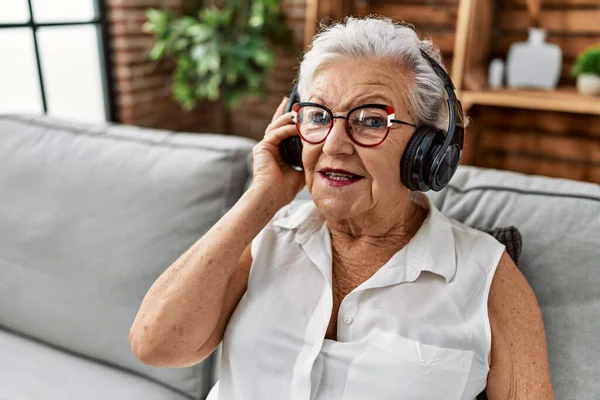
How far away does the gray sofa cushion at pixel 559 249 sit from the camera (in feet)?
3.37

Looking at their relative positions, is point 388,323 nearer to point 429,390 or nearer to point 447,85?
point 429,390

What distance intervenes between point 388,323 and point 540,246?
37 centimetres

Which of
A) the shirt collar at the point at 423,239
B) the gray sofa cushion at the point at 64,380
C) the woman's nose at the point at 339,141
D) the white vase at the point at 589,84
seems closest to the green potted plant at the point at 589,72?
the white vase at the point at 589,84

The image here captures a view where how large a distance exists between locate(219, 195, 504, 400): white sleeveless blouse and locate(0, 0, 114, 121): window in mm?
1854

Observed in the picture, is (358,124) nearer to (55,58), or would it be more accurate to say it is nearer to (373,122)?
(373,122)

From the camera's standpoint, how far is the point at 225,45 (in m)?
2.70

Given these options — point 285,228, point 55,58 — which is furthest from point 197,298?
point 55,58

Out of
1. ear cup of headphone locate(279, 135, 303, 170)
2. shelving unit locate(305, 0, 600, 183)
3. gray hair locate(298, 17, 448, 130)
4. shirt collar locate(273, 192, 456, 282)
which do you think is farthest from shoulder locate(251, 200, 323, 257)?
shelving unit locate(305, 0, 600, 183)

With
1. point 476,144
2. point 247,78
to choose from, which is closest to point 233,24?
point 247,78

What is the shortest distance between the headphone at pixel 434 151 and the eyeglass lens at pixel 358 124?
63 millimetres

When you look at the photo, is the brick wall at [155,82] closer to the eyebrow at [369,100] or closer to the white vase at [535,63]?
the white vase at [535,63]

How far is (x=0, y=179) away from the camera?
158 centimetres

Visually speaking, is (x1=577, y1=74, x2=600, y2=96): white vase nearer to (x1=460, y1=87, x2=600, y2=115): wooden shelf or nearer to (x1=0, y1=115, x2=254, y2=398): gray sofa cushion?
(x1=460, y1=87, x2=600, y2=115): wooden shelf

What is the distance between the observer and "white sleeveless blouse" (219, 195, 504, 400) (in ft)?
3.15
